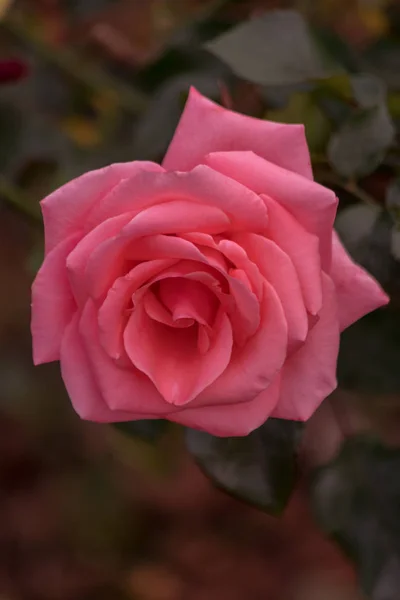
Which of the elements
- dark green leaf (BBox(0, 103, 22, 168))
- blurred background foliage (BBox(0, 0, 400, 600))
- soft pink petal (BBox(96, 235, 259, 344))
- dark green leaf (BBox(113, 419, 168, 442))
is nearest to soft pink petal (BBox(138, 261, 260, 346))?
soft pink petal (BBox(96, 235, 259, 344))

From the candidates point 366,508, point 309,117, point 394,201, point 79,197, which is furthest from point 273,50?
point 366,508

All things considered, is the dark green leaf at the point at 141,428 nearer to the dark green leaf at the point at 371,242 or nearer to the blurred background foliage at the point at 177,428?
the blurred background foliage at the point at 177,428

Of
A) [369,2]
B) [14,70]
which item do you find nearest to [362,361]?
[14,70]

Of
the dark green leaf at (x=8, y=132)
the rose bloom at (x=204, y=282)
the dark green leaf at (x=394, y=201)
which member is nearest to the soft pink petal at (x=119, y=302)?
the rose bloom at (x=204, y=282)

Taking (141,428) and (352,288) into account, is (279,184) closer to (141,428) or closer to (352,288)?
(352,288)

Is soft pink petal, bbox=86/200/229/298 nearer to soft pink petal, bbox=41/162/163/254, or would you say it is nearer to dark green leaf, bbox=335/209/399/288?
soft pink petal, bbox=41/162/163/254

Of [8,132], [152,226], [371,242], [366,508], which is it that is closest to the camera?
[152,226]
